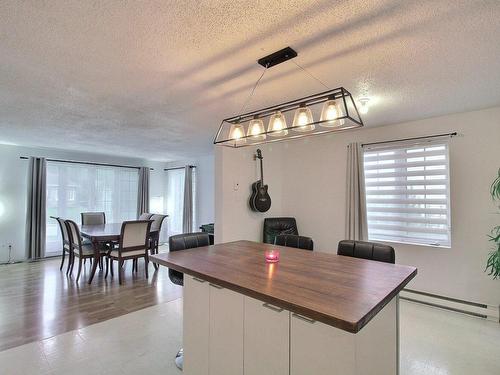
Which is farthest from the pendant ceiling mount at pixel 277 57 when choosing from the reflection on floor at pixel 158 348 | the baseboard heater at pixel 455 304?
the baseboard heater at pixel 455 304

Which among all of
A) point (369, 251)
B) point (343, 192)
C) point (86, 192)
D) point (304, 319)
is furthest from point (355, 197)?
A: point (86, 192)

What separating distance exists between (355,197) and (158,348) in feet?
10.2

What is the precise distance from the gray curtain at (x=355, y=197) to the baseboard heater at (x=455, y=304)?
36.3 inches

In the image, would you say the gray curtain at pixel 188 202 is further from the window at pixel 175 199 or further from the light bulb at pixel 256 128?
the light bulb at pixel 256 128

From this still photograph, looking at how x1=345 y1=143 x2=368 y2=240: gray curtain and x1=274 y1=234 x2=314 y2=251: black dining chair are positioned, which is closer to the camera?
x1=274 y1=234 x2=314 y2=251: black dining chair

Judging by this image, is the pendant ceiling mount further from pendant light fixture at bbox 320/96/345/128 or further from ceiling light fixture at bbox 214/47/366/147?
pendant light fixture at bbox 320/96/345/128

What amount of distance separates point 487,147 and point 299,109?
276cm

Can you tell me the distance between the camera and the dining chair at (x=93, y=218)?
586 cm

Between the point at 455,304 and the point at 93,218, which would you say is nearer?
the point at 455,304

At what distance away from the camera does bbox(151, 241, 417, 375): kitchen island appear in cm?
119

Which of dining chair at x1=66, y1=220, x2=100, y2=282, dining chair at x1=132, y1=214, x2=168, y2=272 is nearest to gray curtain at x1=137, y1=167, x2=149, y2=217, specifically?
dining chair at x1=132, y1=214, x2=168, y2=272

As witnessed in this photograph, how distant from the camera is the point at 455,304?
3.22m

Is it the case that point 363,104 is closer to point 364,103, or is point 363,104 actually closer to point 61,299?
point 364,103

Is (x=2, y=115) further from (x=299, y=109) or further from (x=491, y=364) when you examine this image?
(x=491, y=364)
